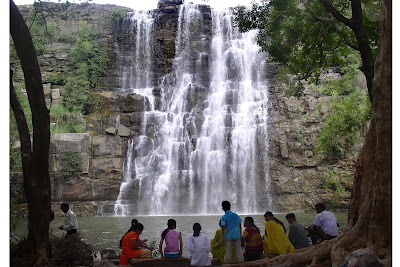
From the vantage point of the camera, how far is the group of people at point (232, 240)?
8156 millimetres

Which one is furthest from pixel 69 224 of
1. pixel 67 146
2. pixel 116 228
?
pixel 67 146

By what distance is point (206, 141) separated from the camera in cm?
2816

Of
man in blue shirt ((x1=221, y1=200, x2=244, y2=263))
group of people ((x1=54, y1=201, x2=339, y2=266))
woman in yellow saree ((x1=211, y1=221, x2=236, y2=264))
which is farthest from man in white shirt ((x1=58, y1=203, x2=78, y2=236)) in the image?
man in blue shirt ((x1=221, y1=200, x2=244, y2=263))

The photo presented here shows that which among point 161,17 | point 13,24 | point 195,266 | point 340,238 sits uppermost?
point 161,17

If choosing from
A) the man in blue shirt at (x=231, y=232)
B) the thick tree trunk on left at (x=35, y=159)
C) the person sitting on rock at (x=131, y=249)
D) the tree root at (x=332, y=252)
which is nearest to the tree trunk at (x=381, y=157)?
the tree root at (x=332, y=252)

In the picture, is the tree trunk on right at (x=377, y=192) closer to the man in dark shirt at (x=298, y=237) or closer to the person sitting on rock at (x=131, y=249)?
the man in dark shirt at (x=298, y=237)

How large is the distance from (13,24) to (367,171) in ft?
24.9

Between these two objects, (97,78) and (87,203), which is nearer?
(87,203)

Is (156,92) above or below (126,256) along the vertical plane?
above

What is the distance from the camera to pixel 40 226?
8.48 meters

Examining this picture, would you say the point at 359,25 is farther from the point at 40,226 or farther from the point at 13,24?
the point at 40,226

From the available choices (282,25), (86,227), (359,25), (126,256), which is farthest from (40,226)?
(86,227)

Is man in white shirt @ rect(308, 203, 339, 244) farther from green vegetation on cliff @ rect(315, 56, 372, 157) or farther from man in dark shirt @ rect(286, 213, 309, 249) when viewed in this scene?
green vegetation on cliff @ rect(315, 56, 372, 157)

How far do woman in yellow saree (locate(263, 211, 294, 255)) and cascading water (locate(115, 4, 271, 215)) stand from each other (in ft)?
56.8
